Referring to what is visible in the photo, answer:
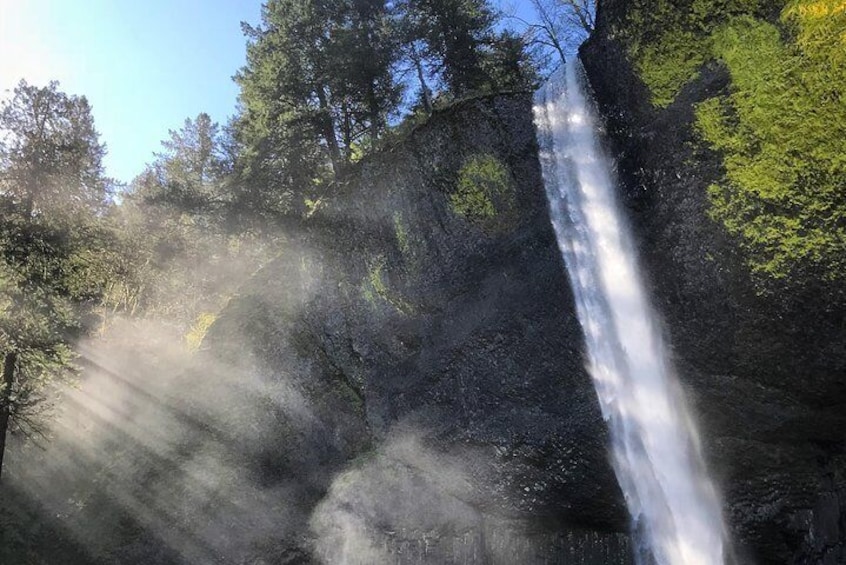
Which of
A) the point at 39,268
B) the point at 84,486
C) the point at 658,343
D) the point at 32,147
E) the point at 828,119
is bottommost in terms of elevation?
the point at 84,486

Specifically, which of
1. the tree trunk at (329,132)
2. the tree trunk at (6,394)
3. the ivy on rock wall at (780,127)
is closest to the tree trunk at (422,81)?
the tree trunk at (329,132)

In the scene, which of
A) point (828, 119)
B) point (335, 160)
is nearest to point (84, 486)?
point (335, 160)

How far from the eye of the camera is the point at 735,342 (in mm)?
9320

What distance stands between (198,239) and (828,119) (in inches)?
896

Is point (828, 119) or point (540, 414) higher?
point (828, 119)

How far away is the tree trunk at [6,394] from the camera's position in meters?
12.5

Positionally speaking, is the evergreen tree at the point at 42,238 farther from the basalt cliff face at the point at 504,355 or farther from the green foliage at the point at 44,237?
the basalt cliff face at the point at 504,355

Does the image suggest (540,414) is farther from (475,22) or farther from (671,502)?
(475,22)

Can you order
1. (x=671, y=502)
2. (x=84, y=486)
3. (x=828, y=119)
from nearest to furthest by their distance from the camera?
(x=828, y=119) → (x=671, y=502) → (x=84, y=486)

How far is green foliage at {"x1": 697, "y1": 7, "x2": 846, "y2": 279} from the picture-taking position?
793 cm

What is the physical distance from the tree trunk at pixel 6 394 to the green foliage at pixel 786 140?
14.9 m

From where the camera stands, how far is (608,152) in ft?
35.8

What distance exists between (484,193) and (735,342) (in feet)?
18.9

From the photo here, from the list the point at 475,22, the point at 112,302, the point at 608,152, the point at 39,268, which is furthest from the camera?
the point at 112,302
